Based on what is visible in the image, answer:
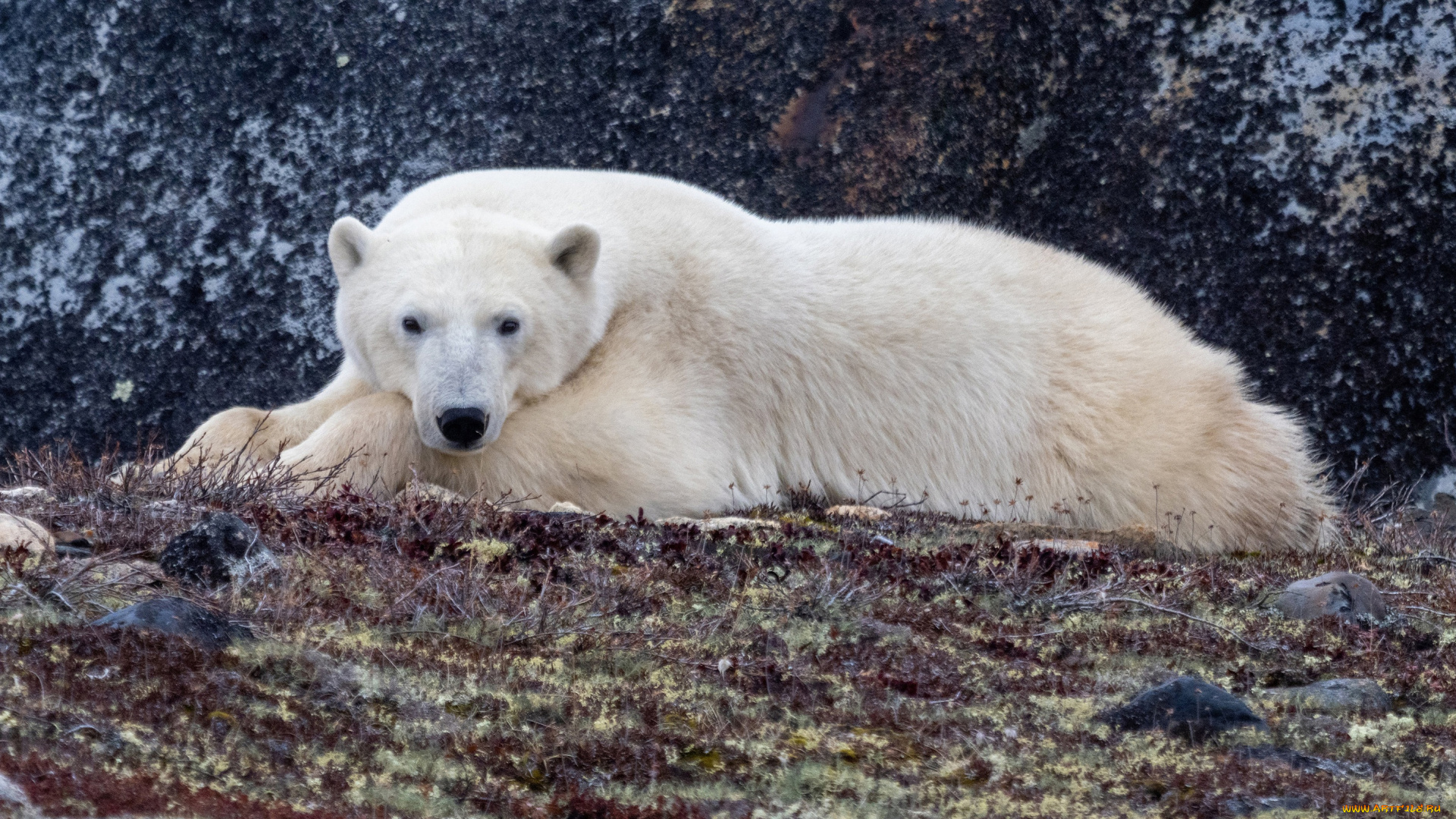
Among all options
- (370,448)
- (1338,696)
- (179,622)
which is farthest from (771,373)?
(179,622)

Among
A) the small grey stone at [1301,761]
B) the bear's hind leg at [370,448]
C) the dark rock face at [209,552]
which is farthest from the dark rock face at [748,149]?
the small grey stone at [1301,761]

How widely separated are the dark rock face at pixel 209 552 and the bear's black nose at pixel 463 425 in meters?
1.26

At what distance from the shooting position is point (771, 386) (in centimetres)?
520

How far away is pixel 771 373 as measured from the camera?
5.18 metres

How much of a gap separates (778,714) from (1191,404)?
332cm

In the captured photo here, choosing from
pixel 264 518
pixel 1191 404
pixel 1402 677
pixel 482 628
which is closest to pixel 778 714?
pixel 482 628

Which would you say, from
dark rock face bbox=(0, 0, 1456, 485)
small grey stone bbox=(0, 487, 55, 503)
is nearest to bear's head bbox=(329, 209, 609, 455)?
small grey stone bbox=(0, 487, 55, 503)

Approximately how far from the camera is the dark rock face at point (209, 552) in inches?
116

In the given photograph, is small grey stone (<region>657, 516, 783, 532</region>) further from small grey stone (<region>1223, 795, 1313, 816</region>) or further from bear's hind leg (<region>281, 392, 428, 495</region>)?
small grey stone (<region>1223, 795, 1313, 816</region>)

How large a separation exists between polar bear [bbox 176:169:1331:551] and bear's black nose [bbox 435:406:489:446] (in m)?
0.13

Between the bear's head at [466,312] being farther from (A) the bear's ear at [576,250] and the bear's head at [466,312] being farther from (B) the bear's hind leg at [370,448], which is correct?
(B) the bear's hind leg at [370,448]

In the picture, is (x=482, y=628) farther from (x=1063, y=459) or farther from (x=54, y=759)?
(x=1063, y=459)

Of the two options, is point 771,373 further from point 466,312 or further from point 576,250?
point 466,312

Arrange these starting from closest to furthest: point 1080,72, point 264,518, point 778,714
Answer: point 778,714
point 264,518
point 1080,72
